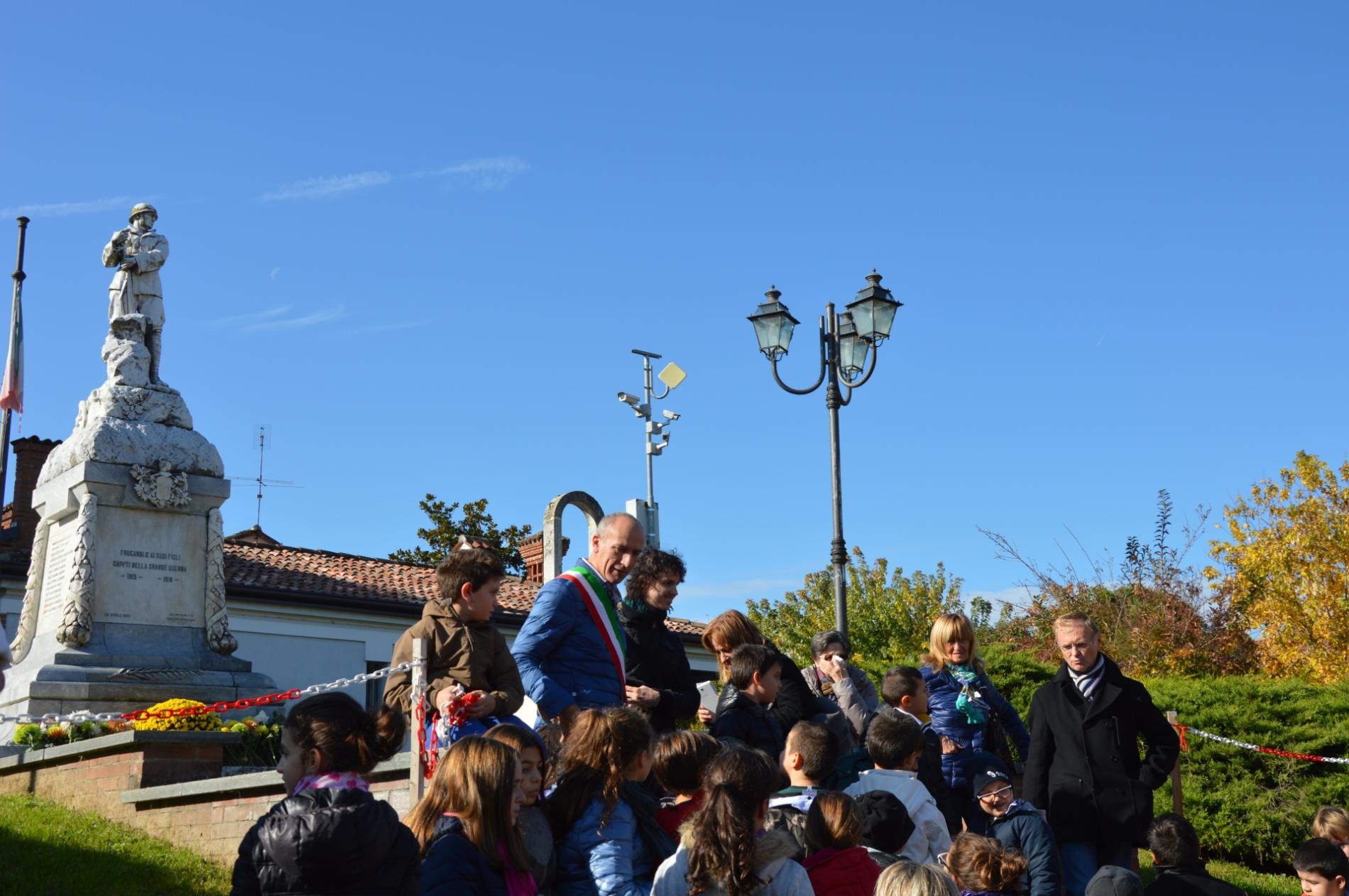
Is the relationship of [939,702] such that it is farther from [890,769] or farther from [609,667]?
[609,667]

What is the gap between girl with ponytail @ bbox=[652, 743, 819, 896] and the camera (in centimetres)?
463

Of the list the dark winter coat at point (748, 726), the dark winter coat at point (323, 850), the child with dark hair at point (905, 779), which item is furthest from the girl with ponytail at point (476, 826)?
the dark winter coat at point (748, 726)

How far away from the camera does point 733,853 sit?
182 inches

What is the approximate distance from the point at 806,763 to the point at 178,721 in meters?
7.24

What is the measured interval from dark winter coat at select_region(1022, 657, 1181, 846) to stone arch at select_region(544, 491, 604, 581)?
5.79 meters

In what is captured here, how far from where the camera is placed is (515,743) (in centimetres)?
501

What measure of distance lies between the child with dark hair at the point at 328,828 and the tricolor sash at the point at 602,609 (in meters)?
2.68

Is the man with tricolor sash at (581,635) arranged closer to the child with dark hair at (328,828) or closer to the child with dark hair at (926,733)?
the child with dark hair at (926,733)

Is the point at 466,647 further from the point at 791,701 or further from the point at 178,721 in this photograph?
the point at 178,721

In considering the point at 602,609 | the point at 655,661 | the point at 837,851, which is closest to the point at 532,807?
the point at 837,851

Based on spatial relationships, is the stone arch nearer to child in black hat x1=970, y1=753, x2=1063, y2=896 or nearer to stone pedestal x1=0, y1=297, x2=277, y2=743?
stone pedestal x1=0, y1=297, x2=277, y2=743

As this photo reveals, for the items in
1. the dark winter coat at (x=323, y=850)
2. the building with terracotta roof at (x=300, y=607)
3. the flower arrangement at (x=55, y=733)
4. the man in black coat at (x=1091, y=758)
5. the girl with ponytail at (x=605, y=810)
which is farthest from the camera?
the building with terracotta roof at (x=300, y=607)

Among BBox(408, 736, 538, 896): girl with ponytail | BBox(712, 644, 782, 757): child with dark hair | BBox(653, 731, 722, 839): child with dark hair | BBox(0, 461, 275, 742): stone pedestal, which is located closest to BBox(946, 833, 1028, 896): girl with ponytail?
BBox(653, 731, 722, 839): child with dark hair

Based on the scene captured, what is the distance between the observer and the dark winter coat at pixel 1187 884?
21.1ft
